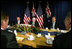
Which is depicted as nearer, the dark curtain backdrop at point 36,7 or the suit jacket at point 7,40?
the suit jacket at point 7,40

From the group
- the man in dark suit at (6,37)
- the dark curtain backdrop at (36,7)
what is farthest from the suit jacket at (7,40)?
the dark curtain backdrop at (36,7)

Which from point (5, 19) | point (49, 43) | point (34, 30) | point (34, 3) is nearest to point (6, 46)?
point (5, 19)

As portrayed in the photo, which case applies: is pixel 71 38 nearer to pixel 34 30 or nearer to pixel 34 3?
pixel 34 30

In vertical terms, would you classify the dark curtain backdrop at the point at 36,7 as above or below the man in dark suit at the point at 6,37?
above

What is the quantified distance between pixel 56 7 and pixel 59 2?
0.40 metres

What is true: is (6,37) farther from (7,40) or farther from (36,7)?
(36,7)

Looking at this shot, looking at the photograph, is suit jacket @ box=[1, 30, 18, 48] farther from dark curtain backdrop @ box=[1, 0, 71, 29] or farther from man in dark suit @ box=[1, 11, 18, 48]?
dark curtain backdrop @ box=[1, 0, 71, 29]

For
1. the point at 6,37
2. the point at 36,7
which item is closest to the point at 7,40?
the point at 6,37

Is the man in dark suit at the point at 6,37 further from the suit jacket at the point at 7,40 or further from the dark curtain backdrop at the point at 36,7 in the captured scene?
the dark curtain backdrop at the point at 36,7

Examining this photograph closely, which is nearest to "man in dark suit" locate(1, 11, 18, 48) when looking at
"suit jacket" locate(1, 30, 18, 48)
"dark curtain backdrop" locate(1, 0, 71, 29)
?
"suit jacket" locate(1, 30, 18, 48)

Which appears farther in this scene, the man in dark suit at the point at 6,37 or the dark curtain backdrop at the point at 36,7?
the dark curtain backdrop at the point at 36,7

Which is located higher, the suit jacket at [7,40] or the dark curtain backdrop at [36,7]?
the dark curtain backdrop at [36,7]

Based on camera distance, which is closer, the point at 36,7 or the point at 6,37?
the point at 6,37

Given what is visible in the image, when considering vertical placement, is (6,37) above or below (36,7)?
below
